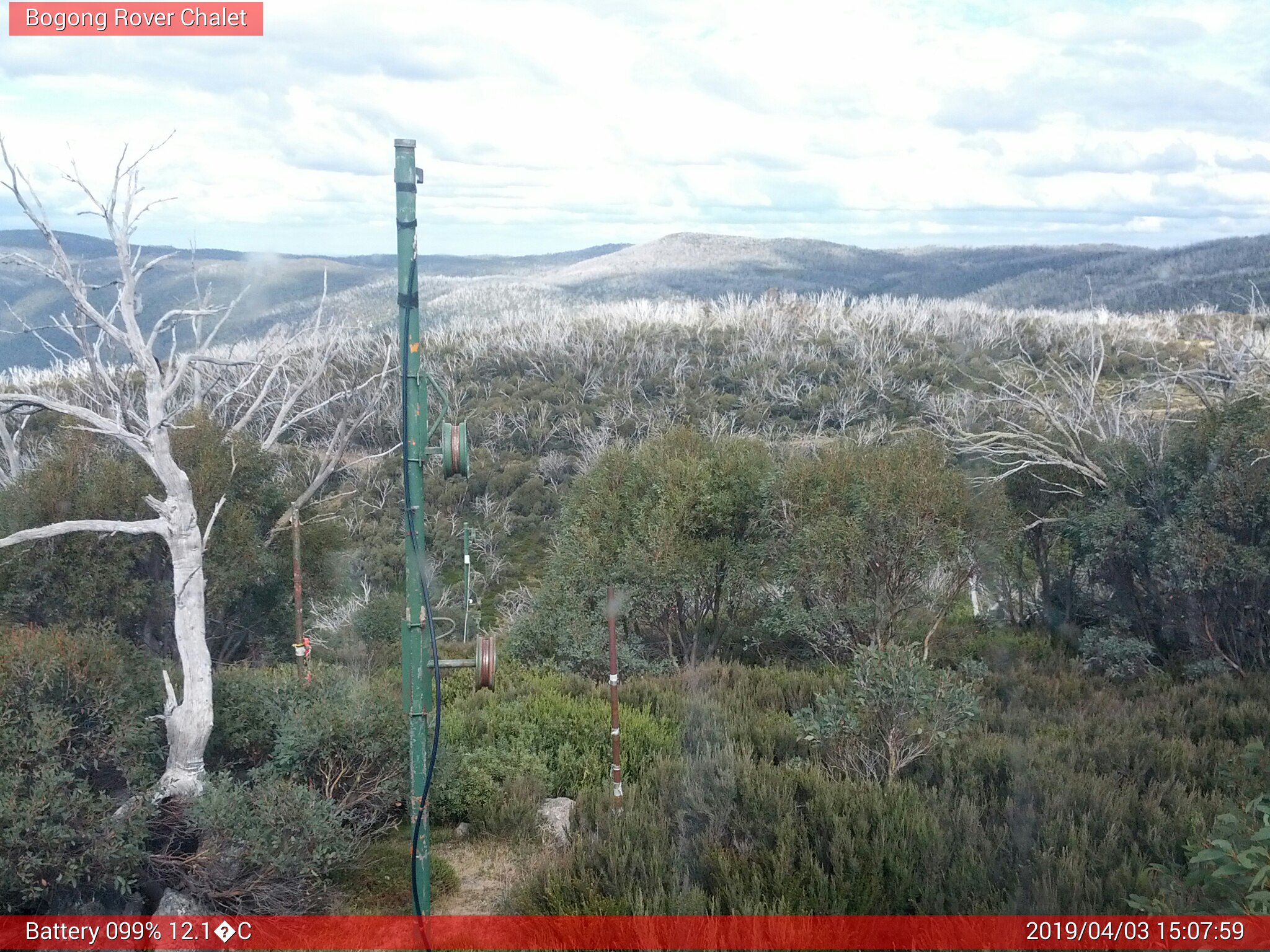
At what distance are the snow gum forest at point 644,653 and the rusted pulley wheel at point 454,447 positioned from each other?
58 centimetres

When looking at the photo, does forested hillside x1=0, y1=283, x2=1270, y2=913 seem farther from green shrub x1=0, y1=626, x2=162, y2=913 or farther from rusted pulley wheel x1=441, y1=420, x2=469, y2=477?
rusted pulley wheel x1=441, y1=420, x2=469, y2=477

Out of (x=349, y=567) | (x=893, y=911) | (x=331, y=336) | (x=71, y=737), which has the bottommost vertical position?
(x=349, y=567)

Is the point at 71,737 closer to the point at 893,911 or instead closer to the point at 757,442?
the point at 893,911

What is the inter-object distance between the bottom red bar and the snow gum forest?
6.1 inches

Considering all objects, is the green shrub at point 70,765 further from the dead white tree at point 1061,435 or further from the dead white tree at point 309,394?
the dead white tree at point 1061,435

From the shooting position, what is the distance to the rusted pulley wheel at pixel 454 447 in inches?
189

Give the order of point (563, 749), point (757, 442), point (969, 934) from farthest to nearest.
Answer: point (757, 442) < point (563, 749) < point (969, 934)

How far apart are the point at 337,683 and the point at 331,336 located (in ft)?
14.3

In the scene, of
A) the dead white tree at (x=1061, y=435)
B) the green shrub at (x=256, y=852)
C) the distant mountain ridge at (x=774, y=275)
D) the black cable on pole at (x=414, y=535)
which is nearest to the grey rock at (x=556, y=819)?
the green shrub at (x=256, y=852)

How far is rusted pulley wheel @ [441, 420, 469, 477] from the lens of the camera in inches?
189

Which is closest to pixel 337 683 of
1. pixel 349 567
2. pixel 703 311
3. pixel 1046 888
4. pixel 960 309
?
pixel 1046 888

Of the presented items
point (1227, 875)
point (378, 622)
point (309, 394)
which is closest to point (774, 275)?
point (309, 394)

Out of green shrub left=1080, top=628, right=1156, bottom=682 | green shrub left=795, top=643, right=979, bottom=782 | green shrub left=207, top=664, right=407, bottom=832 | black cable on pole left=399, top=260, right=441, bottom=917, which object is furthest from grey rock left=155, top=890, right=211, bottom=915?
green shrub left=1080, top=628, right=1156, bottom=682

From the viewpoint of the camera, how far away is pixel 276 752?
6.90 meters
